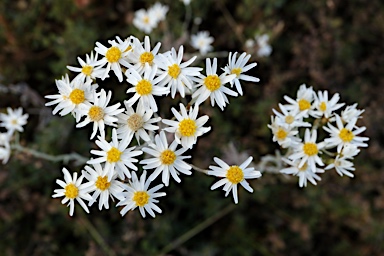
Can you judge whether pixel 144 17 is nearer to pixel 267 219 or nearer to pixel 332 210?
pixel 267 219

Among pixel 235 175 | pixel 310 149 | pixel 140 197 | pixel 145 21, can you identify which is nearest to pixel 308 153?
pixel 310 149

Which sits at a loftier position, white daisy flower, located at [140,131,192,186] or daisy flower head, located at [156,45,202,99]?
daisy flower head, located at [156,45,202,99]

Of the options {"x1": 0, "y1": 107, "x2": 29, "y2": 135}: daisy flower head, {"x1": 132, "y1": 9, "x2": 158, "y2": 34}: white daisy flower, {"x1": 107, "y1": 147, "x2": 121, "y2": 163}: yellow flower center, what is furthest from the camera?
{"x1": 132, "y1": 9, "x2": 158, "y2": 34}: white daisy flower

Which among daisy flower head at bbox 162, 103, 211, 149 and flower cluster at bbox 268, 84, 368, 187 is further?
flower cluster at bbox 268, 84, 368, 187

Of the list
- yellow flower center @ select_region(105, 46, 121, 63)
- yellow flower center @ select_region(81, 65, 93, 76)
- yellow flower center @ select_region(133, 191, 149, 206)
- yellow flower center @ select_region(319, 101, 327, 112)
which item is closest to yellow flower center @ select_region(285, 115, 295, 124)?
yellow flower center @ select_region(319, 101, 327, 112)

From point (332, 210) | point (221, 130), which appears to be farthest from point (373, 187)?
point (221, 130)

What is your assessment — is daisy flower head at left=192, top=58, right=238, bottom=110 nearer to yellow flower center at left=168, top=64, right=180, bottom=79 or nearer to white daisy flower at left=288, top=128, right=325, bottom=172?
yellow flower center at left=168, top=64, right=180, bottom=79

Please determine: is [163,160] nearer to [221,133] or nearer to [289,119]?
[289,119]
